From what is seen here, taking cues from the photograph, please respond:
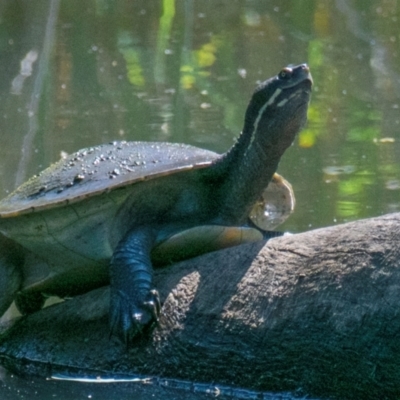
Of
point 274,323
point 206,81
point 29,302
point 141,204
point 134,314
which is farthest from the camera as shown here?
point 206,81

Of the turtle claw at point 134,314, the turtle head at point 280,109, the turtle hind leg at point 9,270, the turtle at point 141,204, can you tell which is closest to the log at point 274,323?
the turtle claw at point 134,314

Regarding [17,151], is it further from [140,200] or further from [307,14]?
[307,14]

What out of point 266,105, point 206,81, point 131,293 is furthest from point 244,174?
point 206,81

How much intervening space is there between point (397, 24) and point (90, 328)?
27.0 feet

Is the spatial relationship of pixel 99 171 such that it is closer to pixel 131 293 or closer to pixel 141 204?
pixel 141 204

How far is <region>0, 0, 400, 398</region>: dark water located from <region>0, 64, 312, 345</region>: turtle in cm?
48

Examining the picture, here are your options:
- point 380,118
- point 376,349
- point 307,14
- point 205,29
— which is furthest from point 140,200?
point 307,14

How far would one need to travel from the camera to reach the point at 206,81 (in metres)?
8.07

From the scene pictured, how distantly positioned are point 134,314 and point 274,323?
1.29ft

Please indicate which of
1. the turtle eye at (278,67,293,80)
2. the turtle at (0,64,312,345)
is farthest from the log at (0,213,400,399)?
the turtle eye at (278,67,293,80)

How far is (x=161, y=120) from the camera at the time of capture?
6.52 metres

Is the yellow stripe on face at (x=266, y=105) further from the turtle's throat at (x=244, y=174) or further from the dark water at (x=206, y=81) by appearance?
the dark water at (x=206, y=81)

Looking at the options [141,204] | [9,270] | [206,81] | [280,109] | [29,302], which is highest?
[280,109]

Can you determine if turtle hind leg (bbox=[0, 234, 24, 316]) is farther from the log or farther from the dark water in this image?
the dark water
